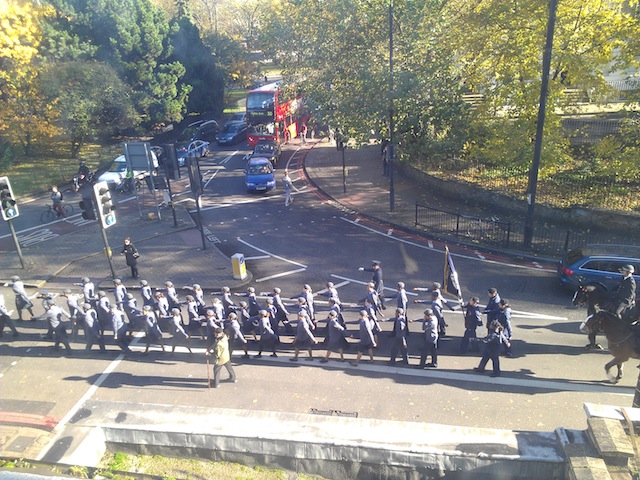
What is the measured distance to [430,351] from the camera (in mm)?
10258

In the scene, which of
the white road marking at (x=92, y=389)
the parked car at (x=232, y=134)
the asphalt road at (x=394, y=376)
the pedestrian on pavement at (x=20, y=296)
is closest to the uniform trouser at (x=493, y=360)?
the asphalt road at (x=394, y=376)

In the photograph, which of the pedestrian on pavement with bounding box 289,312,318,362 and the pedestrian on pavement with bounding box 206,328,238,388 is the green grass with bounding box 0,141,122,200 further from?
the pedestrian on pavement with bounding box 289,312,318,362

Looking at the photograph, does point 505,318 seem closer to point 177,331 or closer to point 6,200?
point 177,331

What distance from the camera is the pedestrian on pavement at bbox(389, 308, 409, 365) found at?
10.0 m

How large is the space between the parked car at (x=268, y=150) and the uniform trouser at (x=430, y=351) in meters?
19.7

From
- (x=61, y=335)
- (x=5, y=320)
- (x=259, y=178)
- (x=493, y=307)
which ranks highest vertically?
(x=259, y=178)

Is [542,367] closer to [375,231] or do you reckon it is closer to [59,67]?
[375,231]

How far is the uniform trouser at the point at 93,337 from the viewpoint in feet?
36.0

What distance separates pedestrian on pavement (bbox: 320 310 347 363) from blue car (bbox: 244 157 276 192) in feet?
46.7

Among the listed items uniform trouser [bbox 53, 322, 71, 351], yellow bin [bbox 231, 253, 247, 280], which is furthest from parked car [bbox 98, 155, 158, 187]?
uniform trouser [bbox 53, 322, 71, 351]

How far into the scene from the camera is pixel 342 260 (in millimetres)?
16000

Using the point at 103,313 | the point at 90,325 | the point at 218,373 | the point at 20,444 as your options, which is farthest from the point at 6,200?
the point at 218,373

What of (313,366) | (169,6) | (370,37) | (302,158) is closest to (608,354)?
(313,366)

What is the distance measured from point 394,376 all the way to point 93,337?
6775 mm
